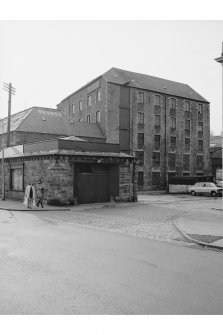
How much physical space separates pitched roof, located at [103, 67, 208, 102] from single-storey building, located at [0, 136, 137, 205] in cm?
1872

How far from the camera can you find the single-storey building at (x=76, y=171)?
19594 mm

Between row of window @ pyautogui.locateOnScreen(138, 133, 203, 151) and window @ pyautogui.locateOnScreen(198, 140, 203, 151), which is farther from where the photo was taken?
window @ pyautogui.locateOnScreen(198, 140, 203, 151)

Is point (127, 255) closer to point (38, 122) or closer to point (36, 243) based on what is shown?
point (36, 243)

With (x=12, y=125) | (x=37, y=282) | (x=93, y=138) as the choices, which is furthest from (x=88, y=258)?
(x=12, y=125)

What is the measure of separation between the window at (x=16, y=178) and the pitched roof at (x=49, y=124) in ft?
38.6

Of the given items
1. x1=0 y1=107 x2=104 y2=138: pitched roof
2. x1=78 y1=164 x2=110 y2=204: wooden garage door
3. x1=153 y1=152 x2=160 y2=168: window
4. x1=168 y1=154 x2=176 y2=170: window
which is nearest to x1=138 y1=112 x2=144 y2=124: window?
x1=153 y1=152 x2=160 y2=168: window

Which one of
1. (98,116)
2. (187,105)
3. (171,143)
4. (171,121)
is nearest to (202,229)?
(98,116)

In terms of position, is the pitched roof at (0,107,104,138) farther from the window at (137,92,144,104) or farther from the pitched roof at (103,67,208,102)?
the pitched roof at (103,67,208,102)

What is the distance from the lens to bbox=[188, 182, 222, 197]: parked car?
3098cm

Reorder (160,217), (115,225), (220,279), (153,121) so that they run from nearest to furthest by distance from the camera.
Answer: (220,279)
(115,225)
(160,217)
(153,121)

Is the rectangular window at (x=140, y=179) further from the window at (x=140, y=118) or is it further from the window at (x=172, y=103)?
the window at (x=172, y=103)

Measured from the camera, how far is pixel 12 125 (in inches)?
1522

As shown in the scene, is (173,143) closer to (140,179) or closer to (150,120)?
(150,120)

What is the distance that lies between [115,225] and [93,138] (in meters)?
25.0
